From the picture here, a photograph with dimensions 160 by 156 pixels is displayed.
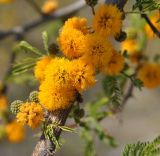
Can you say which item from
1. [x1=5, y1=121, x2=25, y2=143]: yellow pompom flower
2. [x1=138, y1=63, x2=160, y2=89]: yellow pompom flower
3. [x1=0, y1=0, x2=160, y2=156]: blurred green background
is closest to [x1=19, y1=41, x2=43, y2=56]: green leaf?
[x1=138, y1=63, x2=160, y2=89]: yellow pompom flower

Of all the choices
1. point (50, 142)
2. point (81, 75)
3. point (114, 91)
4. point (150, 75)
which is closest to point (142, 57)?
point (150, 75)

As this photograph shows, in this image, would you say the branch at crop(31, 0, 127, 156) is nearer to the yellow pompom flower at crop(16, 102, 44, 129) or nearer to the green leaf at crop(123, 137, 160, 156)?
the yellow pompom flower at crop(16, 102, 44, 129)

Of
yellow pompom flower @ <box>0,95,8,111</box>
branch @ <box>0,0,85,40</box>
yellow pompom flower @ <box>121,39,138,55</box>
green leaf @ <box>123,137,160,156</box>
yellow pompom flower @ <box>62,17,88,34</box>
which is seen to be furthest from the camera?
branch @ <box>0,0,85,40</box>

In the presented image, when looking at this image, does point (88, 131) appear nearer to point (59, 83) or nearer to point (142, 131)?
point (59, 83)

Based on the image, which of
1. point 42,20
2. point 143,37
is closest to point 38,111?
point 143,37

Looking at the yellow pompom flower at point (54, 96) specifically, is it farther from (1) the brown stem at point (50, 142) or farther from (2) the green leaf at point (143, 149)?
(2) the green leaf at point (143, 149)

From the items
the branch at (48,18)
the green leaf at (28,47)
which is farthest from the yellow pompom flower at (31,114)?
the branch at (48,18)

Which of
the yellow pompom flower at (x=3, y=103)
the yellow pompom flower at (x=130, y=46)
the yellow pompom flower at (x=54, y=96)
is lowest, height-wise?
the yellow pompom flower at (x=54, y=96)
